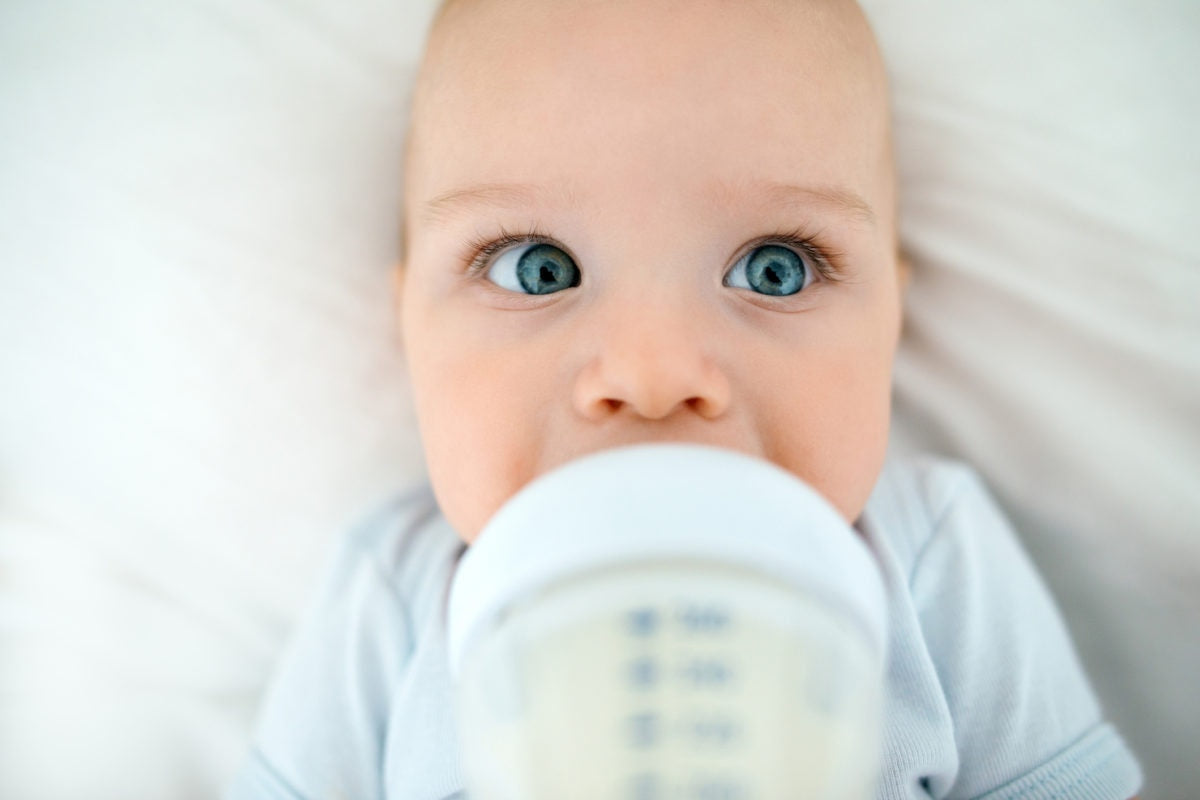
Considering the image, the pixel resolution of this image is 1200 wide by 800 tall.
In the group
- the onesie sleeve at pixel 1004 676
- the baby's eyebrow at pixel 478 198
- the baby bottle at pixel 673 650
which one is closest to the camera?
the baby bottle at pixel 673 650

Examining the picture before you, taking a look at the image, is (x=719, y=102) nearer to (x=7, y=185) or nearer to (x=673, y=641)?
(x=673, y=641)

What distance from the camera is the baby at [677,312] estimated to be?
0.76 m

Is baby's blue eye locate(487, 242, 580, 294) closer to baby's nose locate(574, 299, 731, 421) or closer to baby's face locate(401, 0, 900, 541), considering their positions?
baby's face locate(401, 0, 900, 541)

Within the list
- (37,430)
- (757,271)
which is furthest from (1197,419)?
(37,430)

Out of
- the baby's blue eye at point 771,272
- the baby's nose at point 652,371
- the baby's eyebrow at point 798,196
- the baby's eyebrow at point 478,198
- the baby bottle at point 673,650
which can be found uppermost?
the baby's eyebrow at point 478,198

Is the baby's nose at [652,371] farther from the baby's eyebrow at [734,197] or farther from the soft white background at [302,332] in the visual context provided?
the soft white background at [302,332]

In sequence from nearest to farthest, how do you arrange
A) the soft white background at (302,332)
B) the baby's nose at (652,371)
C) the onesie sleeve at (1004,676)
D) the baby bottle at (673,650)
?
the baby bottle at (673,650) < the baby's nose at (652,371) < the onesie sleeve at (1004,676) < the soft white background at (302,332)

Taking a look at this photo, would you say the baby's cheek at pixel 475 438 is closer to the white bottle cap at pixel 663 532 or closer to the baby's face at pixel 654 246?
the baby's face at pixel 654 246

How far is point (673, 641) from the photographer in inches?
18.6

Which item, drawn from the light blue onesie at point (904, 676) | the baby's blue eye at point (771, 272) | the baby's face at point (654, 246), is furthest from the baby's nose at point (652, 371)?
the light blue onesie at point (904, 676)

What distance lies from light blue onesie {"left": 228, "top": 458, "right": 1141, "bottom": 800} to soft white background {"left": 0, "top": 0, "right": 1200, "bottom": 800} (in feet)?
0.36

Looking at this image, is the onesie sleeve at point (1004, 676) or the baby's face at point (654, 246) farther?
the onesie sleeve at point (1004, 676)

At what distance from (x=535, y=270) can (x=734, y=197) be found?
0.20 metres

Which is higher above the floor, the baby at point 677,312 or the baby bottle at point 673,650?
the baby at point 677,312
